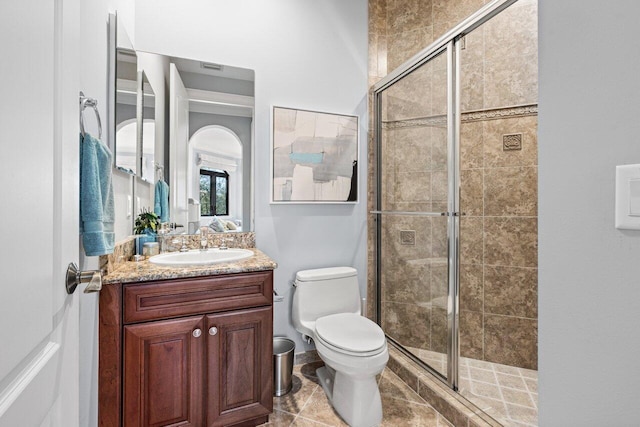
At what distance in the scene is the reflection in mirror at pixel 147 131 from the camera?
1.78 m

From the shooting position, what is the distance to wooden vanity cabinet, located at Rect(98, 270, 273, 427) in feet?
4.38

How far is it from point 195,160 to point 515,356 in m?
2.54

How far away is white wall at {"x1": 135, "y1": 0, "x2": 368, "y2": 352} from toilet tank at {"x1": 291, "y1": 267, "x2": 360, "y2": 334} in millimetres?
179

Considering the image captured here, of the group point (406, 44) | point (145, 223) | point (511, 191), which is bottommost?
point (145, 223)

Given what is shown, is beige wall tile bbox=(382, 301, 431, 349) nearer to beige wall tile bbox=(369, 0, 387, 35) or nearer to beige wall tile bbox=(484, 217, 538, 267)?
beige wall tile bbox=(484, 217, 538, 267)

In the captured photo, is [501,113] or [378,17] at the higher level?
[378,17]

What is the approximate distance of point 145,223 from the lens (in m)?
1.82

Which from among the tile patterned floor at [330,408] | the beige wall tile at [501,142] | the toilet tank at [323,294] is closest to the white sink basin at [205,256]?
the toilet tank at [323,294]

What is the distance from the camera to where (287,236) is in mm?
2264

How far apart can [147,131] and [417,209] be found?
1754 mm

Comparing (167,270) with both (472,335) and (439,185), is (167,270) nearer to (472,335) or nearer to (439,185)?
(439,185)

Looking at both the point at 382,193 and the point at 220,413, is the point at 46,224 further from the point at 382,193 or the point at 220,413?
the point at 382,193

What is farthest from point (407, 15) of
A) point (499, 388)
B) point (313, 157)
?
point (499, 388)

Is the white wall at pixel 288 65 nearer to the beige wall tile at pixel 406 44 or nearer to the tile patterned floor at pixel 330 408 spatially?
the beige wall tile at pixel 406 44
